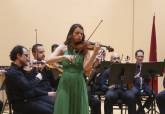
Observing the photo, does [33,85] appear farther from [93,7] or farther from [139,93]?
[93,7]

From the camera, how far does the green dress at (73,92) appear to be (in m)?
3.95

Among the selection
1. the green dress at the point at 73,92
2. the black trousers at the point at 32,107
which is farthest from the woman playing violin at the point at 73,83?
the black trousers at the point at 32,107

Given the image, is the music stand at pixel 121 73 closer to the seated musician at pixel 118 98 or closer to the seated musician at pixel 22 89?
the seated musician at pixel 118 98

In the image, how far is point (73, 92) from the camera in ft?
13.0

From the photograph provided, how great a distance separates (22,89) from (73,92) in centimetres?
93

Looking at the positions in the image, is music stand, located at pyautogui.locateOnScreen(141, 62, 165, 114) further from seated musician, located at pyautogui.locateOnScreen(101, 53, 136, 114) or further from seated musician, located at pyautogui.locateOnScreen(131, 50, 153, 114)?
seated musician, located at pyautogui.locateOnScreen(101, 53, 136, 114)

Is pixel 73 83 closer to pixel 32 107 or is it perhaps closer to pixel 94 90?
pixel 32 107

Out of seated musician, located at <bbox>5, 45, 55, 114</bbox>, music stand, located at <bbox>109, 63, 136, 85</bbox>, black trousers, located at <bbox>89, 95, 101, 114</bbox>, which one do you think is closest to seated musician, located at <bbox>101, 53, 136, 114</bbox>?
black trousers, located at <bbox>89, 95, 101, 114</bbox>

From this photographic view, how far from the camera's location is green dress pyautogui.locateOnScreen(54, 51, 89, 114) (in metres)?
3.95

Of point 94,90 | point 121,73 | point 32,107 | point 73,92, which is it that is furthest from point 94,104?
point 73,92

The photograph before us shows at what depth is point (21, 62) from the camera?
4.74 metres

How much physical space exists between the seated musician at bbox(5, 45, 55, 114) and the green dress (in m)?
0.76

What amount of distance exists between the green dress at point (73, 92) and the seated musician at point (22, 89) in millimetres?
759

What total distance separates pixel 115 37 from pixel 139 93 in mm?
3023
